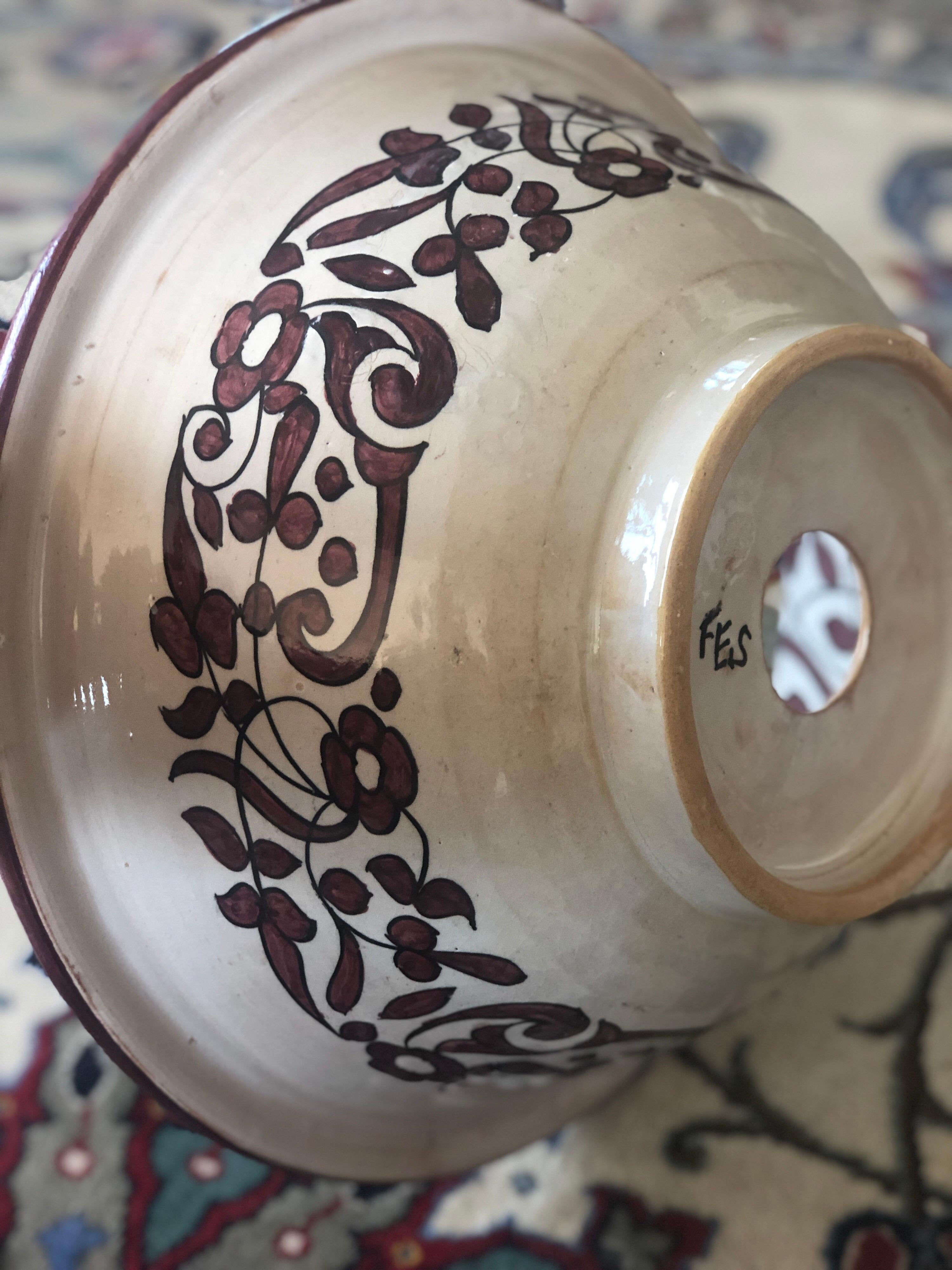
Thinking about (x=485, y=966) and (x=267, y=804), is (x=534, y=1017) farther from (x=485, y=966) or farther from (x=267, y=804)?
(x=267, y=804)

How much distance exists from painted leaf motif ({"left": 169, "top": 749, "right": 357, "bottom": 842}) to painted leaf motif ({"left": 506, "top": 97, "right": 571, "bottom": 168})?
33 cm

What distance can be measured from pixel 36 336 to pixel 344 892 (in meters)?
0.30

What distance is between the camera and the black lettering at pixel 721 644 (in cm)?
52

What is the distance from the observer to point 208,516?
1.69 feet

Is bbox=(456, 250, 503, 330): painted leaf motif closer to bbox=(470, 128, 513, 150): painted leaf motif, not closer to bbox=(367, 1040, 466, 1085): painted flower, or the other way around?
bbox=(470, 128, 513, 150): painted leaf motif

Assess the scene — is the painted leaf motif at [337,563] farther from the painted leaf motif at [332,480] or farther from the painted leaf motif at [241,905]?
the painted leaf motif at [241,905]

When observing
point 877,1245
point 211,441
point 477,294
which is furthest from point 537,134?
point 877,1245

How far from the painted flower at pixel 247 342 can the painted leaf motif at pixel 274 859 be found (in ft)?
0.65

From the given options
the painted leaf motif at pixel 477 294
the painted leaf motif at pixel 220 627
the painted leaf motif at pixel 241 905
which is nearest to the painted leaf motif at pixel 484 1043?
the painted leaf motif at pixel 241 905

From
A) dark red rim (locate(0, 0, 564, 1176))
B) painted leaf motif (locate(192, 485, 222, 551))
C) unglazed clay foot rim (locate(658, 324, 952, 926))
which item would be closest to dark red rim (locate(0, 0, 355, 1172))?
dark red rim (locate(0, 0, 564, 1176))

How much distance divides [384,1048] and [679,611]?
11.1 inches

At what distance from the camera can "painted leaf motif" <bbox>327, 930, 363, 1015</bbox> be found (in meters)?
0.54

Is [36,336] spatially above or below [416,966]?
above

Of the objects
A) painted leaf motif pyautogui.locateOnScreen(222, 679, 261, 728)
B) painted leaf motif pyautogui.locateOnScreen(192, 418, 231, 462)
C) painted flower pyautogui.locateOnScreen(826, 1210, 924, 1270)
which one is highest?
painted leaf motif pyautogui.locateOnScreen(192, 418, 231, 462)
